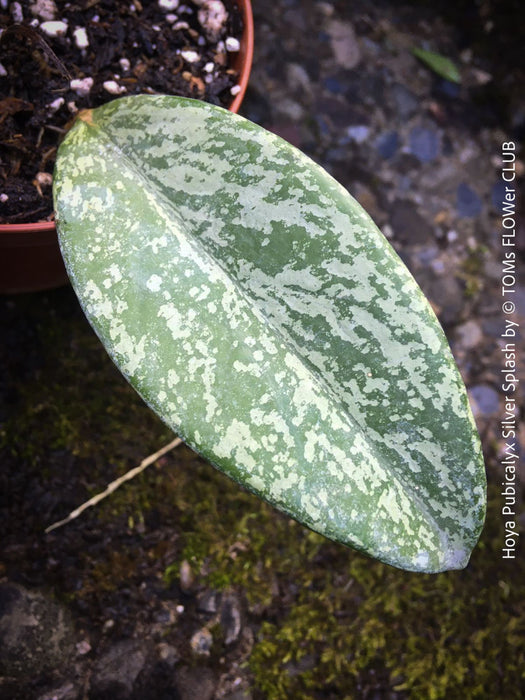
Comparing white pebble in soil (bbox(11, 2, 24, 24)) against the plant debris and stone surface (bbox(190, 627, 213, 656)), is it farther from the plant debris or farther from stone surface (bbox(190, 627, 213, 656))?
stone surface (bbox(190, 627, 213, 656))

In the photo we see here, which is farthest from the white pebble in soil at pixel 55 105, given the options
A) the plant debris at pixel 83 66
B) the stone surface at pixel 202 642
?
the stone surface at pixel 202 642

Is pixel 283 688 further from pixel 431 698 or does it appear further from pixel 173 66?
pixel 173 66

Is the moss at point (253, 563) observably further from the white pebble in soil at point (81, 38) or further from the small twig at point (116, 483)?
the white pebble in soil at point (81, 38)

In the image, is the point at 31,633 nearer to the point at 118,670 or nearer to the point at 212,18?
the point at 118,670

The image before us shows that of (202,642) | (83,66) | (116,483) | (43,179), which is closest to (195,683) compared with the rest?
(202,642)

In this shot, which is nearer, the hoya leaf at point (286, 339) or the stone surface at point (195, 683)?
the hoya leaf at point (286, 339)
